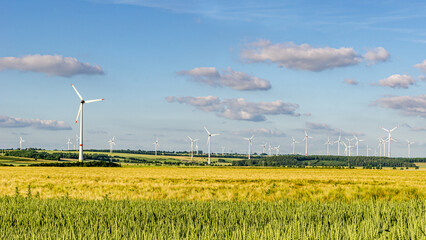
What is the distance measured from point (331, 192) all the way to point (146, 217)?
26.9 meters

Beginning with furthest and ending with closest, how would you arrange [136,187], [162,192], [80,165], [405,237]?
1. [80,165]
2. [136,187]
3. [162,192]
4. [405,237]

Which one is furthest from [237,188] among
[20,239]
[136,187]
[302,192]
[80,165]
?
[80,165]

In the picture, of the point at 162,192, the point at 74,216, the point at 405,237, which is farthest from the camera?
the point at 162,192

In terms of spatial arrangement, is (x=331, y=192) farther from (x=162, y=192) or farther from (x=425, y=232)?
(x=425, y=232)

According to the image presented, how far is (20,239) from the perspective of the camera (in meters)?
10.1

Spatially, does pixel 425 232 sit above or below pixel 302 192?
above

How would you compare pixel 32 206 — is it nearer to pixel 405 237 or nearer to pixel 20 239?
pixel 20 239

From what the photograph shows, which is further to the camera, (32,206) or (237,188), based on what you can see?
(237,188)

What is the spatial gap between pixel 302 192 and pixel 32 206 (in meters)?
26.2

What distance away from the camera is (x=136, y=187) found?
4147 cm

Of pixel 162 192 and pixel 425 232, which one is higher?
pixel 425 232

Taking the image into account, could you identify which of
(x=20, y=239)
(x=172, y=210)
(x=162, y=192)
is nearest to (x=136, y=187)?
(x=162, y=192)

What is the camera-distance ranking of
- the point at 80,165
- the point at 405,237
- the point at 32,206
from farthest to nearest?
the point at 80,165, the point at 32,206, the point at 405,237

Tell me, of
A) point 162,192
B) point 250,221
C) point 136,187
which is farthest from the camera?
point 136,187
